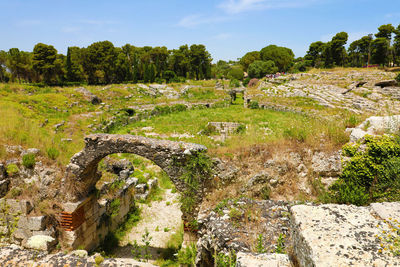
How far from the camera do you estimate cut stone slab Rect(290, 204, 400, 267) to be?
2387mm

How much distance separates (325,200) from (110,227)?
341 inches

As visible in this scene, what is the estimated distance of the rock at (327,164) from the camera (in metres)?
7.46

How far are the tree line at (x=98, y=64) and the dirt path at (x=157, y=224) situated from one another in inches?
1556

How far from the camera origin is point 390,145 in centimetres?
635

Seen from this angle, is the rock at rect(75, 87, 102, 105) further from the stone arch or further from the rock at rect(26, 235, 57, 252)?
the rock at rect(26, 235, 57, 252)

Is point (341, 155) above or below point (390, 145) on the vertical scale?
below

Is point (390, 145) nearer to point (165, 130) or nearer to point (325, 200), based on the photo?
point (325, 200)

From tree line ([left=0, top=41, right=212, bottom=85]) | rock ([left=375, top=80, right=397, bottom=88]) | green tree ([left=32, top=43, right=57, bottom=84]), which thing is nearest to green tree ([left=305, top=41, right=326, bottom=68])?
tree line ([left=0, top=41, right=212, bottom=85])

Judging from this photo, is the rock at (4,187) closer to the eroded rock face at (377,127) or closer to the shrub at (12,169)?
the shrub at (12,169)

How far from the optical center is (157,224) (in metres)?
10.6

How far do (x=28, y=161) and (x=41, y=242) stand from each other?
137 inches

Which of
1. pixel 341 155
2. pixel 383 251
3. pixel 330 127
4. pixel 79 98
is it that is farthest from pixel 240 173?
pixel 79 98

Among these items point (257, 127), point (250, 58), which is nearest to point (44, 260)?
point (257, 127)

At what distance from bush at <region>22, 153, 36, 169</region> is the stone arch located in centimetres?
213
